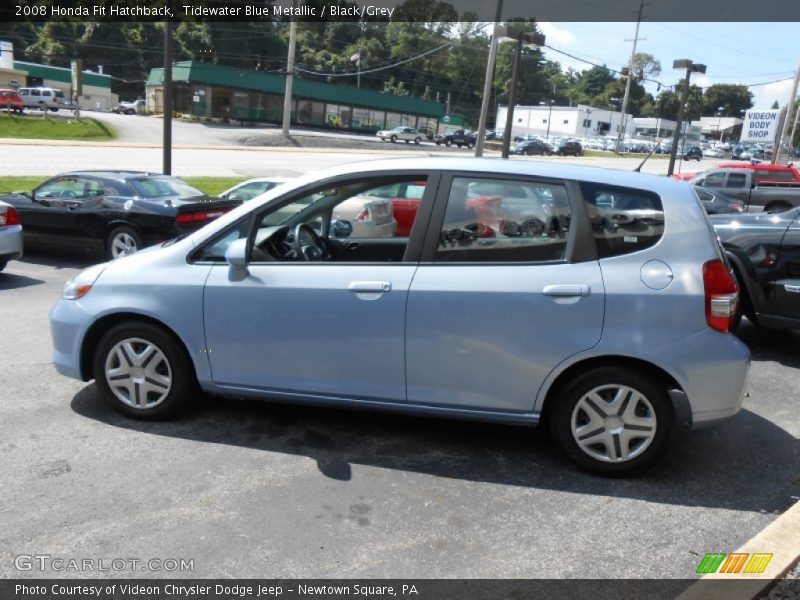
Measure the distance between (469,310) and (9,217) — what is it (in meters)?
7.66

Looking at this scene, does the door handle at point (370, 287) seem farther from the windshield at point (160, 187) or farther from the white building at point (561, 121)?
the white building at point (561, 121)

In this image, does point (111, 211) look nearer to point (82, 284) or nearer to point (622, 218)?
point (82, 284)

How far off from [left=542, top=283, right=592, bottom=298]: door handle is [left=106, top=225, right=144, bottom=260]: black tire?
25.8ft

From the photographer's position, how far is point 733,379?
3830mm

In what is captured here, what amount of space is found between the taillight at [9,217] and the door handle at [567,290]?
313 inches

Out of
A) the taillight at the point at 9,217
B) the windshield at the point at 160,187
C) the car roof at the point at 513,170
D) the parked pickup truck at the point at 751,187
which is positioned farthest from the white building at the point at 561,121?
the car roof at the point at 513,170

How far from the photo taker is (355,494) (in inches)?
149

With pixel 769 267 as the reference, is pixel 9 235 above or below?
below

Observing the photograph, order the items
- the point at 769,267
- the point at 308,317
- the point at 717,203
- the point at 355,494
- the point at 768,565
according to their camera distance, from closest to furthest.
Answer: the point at 768,565 → the point at 355,494 → the point at 308,317 → the point at 769,267 → the point at 717,203

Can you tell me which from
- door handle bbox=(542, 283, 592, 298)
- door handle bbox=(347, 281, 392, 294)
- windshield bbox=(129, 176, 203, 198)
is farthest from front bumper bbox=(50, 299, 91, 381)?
windshield bbox=(129, 176, 203, 198)

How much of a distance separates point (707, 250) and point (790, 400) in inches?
101

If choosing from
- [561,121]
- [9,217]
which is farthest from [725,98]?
[9,217]

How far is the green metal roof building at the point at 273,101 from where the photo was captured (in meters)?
62.4

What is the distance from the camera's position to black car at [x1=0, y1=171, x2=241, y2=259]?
10141mm
